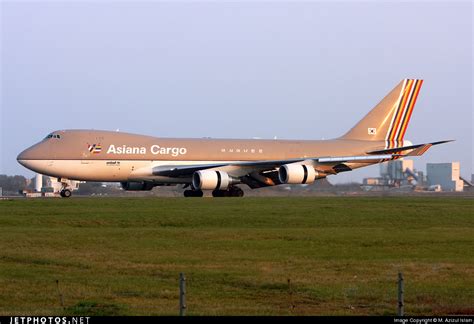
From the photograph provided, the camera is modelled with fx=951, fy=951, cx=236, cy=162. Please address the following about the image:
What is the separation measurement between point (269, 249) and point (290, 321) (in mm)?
13188

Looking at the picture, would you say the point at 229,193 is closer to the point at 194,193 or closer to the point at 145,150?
the point at 194,193

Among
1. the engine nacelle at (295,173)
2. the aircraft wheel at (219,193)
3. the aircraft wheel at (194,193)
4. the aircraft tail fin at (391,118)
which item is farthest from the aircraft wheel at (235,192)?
the aircraft tail fin at (391,118)

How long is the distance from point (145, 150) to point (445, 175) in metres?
47.7

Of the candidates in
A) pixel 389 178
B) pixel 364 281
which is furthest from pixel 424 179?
pixel 364 281

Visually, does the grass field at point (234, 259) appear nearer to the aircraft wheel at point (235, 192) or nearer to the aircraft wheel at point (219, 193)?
the aircraft wheel at point (219, 193)

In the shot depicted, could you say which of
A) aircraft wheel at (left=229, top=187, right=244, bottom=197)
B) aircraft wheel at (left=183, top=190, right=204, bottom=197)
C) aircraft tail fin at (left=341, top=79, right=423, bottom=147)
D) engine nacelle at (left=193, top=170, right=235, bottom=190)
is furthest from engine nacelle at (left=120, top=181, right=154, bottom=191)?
aircraft tail fin at (left=341, top=79, right=423, bottom=147)

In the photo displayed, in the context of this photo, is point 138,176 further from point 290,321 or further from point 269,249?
point 290,321

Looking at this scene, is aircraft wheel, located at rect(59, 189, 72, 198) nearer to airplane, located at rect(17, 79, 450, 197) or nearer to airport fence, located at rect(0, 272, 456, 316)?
airplane, located at rect(17, 79, 450, 197)

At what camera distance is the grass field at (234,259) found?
2073cm

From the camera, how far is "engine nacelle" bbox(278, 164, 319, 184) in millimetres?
57938

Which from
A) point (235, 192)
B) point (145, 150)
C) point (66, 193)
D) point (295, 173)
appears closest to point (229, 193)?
point (235, 192)

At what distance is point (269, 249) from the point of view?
29.7 metres

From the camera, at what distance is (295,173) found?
58.0m

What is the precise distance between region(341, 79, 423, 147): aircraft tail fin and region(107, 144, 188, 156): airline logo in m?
14.3
